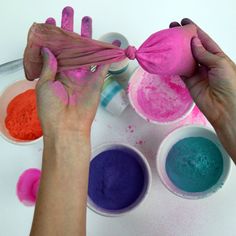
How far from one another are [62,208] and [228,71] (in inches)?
15.0

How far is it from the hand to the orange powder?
15 cm

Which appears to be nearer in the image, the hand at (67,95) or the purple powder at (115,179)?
the hand at (67,95)

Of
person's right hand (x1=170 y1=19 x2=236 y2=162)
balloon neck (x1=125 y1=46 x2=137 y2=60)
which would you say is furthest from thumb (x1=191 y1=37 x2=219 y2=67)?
balloon neck (x1=125 y1=46 x2=137 y2=60)

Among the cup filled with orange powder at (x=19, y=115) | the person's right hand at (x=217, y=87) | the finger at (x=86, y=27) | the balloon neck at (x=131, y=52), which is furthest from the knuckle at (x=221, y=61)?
the cup filled with orange powder at (x=19, y=115)

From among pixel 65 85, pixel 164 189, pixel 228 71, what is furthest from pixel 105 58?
pixel 164 189

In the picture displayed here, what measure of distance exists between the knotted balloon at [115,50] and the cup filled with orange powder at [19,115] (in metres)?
0.16

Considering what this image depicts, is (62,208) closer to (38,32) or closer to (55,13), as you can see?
(38,32)

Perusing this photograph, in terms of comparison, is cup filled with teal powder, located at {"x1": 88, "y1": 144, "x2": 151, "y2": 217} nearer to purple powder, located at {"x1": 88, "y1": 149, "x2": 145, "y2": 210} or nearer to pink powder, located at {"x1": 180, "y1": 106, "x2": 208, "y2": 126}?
purple powder, located at {"x1": 88, "y1": 149, "x2": 145, "y2": 210}

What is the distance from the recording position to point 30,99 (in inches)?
34.4

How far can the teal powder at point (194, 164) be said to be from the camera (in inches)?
32.5

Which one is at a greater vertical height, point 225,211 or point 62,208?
point 62,208

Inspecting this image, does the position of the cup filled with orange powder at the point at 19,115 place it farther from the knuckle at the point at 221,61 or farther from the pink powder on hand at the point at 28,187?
the knuckle at the point at 221,61

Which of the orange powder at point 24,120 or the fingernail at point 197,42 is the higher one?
the fingernail at point 197,42

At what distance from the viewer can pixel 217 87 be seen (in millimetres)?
710
